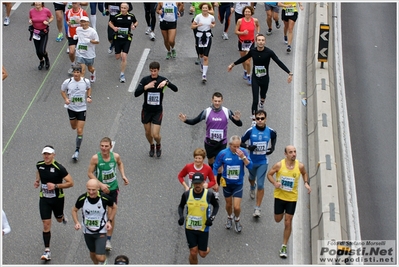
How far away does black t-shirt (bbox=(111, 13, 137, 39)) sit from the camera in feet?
58.5

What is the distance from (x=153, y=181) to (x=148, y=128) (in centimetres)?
99

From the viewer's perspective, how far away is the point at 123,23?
17.8 metres

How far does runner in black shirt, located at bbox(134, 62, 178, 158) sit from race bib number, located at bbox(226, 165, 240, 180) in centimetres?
256

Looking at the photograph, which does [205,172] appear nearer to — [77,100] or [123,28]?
Answer: [77,100]

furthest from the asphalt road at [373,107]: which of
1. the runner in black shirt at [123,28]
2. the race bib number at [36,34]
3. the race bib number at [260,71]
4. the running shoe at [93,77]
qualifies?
the race bib number at [36,34]

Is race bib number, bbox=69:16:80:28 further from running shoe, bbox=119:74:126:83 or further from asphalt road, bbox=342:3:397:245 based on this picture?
asphalt road, bbox=342:3:397:245

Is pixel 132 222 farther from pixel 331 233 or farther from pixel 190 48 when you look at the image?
pixel 190 48

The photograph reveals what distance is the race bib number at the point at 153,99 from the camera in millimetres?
14648

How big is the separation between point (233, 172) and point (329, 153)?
115 inches

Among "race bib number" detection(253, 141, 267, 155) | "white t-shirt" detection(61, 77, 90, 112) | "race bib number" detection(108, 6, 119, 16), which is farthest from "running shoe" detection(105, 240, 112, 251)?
"race bib number" detection(108, 6, 119, 16)

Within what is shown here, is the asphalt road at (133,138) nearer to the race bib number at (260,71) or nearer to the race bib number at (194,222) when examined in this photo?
the race bib number at (194,222)

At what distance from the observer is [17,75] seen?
18.6 metres

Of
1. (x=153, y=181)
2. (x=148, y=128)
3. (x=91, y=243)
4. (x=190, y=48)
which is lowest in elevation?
(x=91, y=243)

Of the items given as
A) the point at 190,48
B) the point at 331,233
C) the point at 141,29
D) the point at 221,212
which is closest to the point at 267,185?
the point at 221,212
